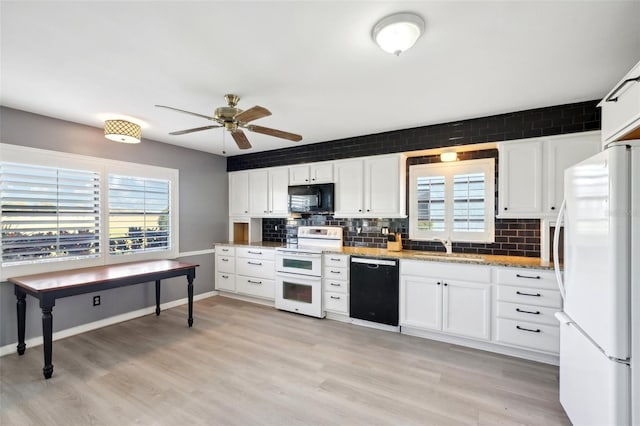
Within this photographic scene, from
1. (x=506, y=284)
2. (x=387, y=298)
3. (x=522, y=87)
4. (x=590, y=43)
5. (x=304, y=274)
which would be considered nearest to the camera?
(x=590, y=43)

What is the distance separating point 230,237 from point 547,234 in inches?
186

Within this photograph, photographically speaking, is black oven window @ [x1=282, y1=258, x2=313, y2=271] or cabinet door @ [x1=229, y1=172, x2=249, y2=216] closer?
black oven window @ [x1=282, y1=258, x2=313, y2=271]

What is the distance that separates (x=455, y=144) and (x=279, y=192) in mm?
2706

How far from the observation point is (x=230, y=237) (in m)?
5.47

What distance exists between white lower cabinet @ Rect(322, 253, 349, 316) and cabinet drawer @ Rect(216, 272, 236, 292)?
5.87 feet

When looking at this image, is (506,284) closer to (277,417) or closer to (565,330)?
(565,330)

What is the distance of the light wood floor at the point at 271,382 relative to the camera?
2.06 metres

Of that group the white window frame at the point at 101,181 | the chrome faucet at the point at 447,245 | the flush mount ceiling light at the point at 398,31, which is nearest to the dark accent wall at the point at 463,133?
the chrome faucet at the point at 447,245

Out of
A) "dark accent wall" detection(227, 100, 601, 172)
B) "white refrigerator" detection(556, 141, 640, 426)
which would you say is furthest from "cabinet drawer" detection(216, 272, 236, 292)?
"white refrigerator" detection(556, 141, 640, 426)

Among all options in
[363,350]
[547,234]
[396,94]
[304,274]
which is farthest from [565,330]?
[304,274]

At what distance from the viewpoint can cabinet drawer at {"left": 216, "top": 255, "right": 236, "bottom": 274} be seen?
493 cm

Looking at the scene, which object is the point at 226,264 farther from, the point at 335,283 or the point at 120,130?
the point at 120,130

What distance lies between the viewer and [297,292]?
4.17 meters

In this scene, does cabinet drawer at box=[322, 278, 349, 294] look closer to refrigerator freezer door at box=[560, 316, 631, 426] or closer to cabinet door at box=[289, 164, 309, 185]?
cabinet door at box=[289, 164, 309, 185]
